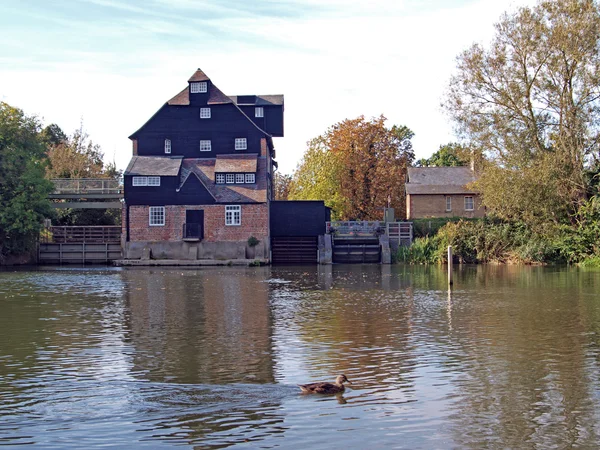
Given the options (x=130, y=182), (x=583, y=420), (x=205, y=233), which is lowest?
(x=583, y=420)

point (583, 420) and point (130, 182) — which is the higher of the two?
point (130, 182)

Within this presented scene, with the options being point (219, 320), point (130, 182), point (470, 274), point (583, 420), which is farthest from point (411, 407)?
point (130, 182)

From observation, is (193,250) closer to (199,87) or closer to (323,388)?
(199,87)

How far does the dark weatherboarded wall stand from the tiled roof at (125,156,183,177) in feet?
28.8

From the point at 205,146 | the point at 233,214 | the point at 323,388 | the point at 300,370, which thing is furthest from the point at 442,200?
the point at 323,388

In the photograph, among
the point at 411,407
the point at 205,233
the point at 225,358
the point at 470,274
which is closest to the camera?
the point at 411,407

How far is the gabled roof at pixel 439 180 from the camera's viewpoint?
7488 centimetres

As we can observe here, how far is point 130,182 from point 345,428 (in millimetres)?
53268

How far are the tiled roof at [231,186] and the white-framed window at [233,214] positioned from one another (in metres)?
0.50

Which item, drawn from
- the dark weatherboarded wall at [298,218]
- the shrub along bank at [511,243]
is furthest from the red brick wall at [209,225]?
the shrub along bank at [511,243]

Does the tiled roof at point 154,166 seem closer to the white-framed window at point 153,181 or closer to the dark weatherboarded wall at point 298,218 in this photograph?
the white-framed window at point 153,181

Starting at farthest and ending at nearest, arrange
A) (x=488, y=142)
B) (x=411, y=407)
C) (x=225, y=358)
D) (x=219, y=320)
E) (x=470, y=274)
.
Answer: (x=488, y=142), (x=470, y=274), (x=219, y=320), (x=225, y=358), (x=411, y=407)

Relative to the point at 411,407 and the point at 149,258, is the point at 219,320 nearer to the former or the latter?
the point at 411,407

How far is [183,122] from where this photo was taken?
213ft
